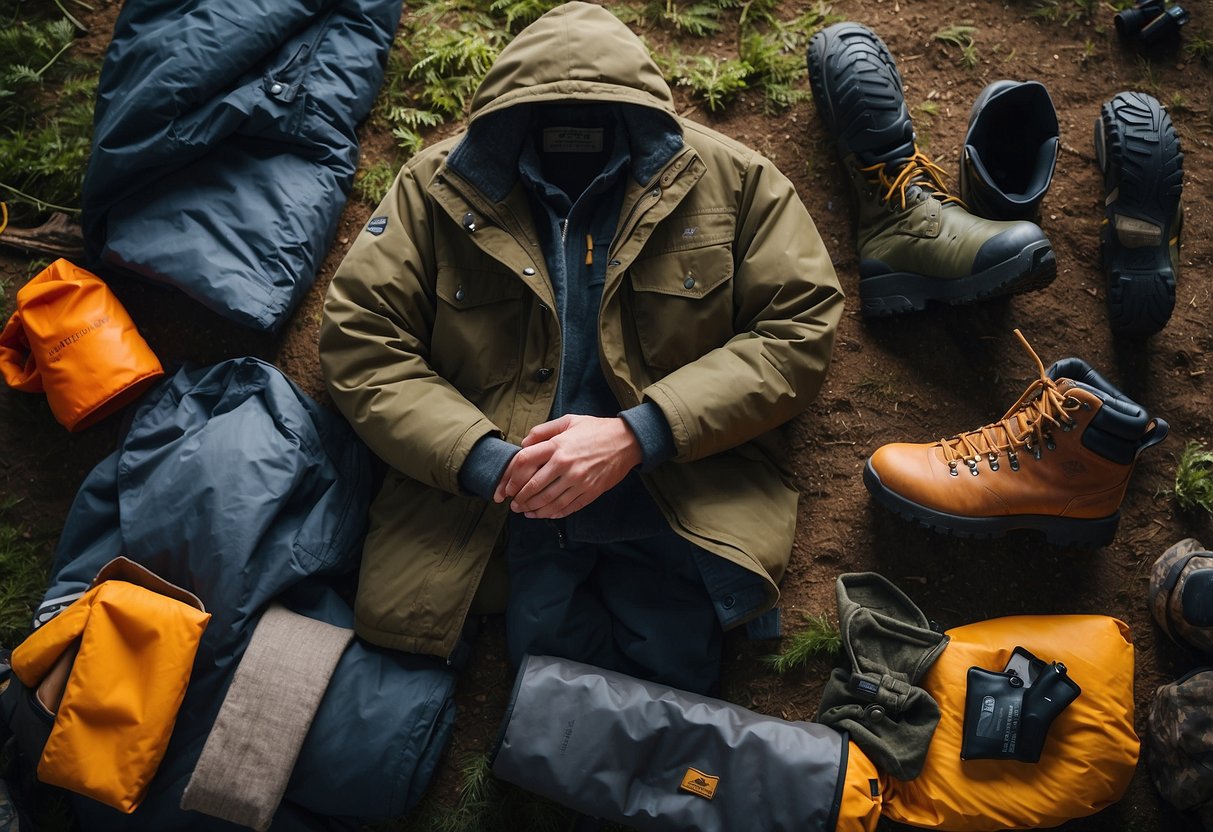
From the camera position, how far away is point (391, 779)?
2543mm

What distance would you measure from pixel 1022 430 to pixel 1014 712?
0.84 m

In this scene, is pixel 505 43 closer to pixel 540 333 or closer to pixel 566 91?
pixel 566 91

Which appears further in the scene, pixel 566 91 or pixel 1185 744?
pixel 1185 744

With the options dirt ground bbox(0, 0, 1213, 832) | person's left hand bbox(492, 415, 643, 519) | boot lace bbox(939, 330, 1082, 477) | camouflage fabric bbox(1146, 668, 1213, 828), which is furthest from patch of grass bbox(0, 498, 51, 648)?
camouflage fabric bbox(1146, 668, 1213, 828)

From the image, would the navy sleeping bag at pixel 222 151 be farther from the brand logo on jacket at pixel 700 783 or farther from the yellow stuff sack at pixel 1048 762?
the yellow stuff sack at pixel 1048 762

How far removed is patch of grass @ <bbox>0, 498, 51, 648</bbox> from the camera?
291 centimetres

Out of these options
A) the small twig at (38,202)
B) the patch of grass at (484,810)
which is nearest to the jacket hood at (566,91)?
the small twig at (38,202)

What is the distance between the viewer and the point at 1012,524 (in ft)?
9.01

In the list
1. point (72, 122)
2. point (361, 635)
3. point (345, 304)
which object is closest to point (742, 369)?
point (345, 304)

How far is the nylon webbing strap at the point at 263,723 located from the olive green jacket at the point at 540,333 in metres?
0.20

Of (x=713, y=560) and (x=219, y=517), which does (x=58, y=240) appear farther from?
(x=713, y=560)

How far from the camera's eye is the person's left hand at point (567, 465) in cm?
241

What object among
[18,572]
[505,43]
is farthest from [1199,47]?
[18,572]

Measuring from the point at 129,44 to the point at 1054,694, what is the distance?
11.3ft
